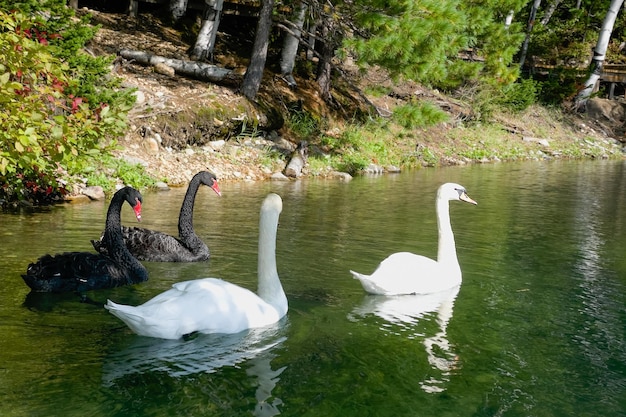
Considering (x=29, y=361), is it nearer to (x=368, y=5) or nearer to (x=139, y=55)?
(x=368, y=5)

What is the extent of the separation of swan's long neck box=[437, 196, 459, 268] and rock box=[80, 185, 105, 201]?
7.06 metres

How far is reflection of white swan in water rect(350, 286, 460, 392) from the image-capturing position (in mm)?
6074

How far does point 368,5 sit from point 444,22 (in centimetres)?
193

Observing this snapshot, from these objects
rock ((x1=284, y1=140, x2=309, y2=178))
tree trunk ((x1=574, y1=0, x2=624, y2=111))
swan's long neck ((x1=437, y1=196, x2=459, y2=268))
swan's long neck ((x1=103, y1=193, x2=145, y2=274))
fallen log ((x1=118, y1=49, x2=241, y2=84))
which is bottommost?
swan's long neck ((x1=103, y1=193, x2=145, y2=274))

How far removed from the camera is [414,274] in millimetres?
8094

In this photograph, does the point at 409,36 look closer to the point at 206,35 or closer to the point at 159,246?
the point at 206,35

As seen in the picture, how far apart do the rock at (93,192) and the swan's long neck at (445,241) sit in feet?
23.2

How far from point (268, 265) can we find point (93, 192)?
315 inches

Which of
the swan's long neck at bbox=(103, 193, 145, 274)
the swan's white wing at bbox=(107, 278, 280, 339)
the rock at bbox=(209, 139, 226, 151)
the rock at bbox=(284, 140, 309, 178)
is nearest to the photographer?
the swan's white wing at bbox=(107, 278, 280, 339)

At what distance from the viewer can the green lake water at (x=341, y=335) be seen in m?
5.32

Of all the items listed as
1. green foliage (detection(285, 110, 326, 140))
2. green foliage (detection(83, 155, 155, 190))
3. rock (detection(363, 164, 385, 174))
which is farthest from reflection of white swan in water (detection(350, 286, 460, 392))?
green foliage (detection(285, 110, 326, 140))

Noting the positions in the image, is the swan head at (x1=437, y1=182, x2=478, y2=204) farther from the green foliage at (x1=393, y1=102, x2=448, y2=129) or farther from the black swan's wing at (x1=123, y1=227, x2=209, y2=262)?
the green foliage at (x1=393, y1=102, x2=448, y2=129)

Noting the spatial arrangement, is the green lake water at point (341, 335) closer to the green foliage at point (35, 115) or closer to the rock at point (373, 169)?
the green foliage at point (35, 115)

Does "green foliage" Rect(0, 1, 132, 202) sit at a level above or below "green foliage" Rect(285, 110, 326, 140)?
below
